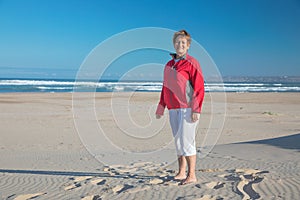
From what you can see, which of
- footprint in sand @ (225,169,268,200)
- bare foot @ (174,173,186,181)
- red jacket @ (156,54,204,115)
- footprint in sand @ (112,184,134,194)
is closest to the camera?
footprint in sand @ (225,169,268,200)

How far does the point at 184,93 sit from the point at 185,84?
122mm

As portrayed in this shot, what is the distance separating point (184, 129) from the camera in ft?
14.5

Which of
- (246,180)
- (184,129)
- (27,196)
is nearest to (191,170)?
(184,129)

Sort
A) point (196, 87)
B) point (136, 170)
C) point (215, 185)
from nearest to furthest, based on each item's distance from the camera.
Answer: point (196, 87), point (215, 185), point (136, 170)

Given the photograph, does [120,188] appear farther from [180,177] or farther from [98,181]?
[180,177]

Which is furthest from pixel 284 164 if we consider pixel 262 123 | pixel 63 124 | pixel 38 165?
pixel 63 124

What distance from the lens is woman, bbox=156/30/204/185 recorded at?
4332mm

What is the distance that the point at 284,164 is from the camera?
584 centimetres

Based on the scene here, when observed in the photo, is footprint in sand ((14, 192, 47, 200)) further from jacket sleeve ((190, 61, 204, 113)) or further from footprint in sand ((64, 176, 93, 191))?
jacket sleeve ((190, 61, 204, 113))

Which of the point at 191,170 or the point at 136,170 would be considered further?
the point at 136,170

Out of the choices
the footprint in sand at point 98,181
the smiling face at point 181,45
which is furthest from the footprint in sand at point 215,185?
the smiling face at point 181,45

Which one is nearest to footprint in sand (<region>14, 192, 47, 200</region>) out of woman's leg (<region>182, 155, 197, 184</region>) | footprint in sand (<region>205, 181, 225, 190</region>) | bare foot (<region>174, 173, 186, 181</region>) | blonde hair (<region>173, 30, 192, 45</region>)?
bare foot (<region>174, 173, 186, 181</region>)

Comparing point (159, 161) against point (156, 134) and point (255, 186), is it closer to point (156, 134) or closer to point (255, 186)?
point (255, 186)

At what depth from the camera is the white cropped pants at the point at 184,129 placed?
440cm
